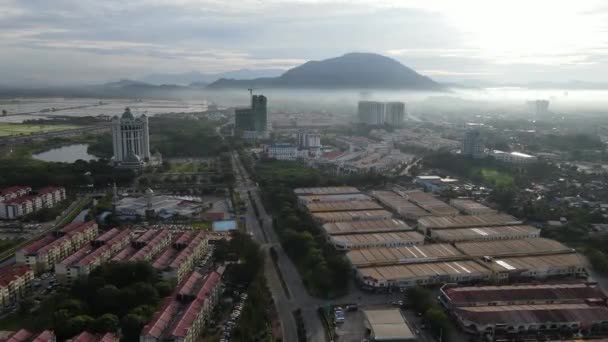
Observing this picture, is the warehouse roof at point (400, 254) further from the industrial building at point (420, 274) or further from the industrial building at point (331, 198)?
the industrial building at point (331, 198)

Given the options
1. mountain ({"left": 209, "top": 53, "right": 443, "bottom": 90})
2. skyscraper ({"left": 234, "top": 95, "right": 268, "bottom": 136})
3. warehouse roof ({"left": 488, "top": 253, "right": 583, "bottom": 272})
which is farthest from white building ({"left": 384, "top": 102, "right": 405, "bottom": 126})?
warehouse roof ({"left": 488, "top": 253, "right": 583, "bottom": 272})

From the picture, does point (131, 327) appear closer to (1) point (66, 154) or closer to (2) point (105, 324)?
(2) point (105, 324)

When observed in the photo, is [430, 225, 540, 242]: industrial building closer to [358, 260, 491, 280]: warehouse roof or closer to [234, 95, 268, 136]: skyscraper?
[358, 260, 491, 280]: warehouse roof

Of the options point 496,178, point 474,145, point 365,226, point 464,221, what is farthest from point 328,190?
point 474,145

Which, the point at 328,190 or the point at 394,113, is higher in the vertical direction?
the point at 394,113

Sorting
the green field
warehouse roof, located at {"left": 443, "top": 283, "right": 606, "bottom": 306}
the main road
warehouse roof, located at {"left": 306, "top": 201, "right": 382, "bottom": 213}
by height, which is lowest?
the main road

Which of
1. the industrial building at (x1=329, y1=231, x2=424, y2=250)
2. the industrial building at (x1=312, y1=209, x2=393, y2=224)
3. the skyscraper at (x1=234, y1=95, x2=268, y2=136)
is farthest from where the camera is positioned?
the skyscraper at (x1=234, y1=95, x2=268, y2=136)
